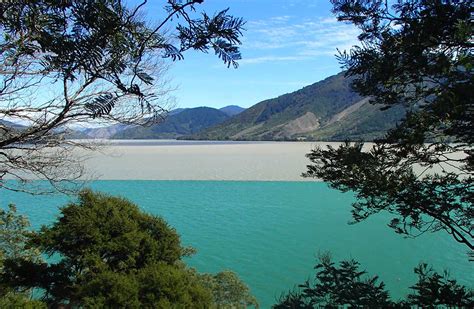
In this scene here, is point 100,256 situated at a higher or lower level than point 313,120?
lower

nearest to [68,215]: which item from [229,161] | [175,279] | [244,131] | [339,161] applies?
[175,279]

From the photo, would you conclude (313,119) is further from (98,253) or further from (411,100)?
(411,100)

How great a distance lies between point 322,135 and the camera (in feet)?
408

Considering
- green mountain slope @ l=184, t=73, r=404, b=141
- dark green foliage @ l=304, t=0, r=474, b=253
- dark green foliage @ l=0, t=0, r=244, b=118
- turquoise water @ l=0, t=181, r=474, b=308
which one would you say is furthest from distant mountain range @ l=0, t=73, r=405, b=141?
dark green foliage @ l=0, t=0, r=244, b=118

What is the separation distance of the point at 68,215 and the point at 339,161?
22.1 feet

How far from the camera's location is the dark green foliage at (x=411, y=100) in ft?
9.41

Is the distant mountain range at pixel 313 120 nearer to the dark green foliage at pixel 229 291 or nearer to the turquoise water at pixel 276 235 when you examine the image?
the turquoise water at pixel 276 235

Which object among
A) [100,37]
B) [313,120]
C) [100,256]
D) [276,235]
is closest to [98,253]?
[100,256]

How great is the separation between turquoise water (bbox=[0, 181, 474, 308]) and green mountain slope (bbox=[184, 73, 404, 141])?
80.3m

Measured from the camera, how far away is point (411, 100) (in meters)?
3.52

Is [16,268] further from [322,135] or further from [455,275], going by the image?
[322,135]

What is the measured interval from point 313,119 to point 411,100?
15983 centimetres

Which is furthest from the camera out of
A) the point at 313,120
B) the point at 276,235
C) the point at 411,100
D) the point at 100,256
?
the point at 313,120

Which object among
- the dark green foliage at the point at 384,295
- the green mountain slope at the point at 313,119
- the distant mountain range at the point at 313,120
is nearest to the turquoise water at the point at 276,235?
A: the dark green foliage at the point at 384,295
